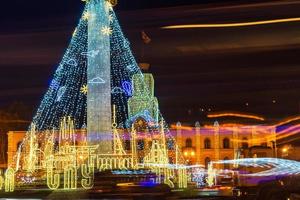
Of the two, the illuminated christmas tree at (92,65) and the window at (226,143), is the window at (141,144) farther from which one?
the window at (226,143)

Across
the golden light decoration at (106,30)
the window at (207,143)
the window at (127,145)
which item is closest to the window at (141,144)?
the window at (127,145)

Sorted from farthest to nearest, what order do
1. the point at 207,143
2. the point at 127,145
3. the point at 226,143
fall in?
the point at 207,143, the point at 226,143, the point at 127,145

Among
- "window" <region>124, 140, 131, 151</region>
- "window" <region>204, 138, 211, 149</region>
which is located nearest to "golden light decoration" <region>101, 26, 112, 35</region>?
"window" <region>124, 140, 131, 151</region>

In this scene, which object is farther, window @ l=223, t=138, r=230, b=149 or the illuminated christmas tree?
window @ l=223, t=138, r=230, b=149

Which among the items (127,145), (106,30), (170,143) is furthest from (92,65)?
(170,143)

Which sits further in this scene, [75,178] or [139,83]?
[139,83]

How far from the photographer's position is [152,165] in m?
21.9

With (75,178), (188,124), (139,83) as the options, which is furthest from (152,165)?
(188,124)

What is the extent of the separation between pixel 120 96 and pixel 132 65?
204 centimetres

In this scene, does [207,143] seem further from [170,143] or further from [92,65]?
[92,65]

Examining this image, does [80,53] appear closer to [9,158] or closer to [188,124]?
[9,158]

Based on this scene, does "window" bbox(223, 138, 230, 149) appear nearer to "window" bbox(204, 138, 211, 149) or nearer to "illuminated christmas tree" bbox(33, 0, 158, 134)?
"window" bbox(204, 138, 211, 149)

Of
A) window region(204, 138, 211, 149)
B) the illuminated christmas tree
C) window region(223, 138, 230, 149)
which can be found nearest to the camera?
the illuminated christmas tree

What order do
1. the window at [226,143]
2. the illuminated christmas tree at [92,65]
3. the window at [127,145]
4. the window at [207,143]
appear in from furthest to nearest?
the window at [207,143]
the window at [226,143]
the window at [127,145]
the illuminated christmas tree at [92,65]
